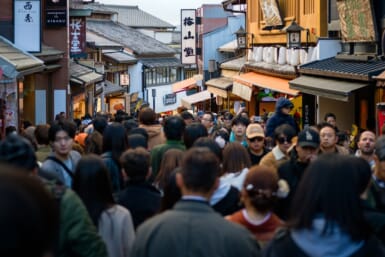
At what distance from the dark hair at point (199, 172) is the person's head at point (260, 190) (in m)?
0.55

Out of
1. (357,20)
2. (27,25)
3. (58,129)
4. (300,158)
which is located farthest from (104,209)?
(27,25)

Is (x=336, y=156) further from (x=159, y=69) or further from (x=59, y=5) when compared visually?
(x=159, y=69)

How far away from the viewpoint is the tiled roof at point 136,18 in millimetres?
76875

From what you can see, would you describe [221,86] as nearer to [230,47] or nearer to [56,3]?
[230,47]

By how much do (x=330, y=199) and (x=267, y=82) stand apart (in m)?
23.5

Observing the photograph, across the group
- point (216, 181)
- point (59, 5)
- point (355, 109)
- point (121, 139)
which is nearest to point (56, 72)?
point (59, 5)

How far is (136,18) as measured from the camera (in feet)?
257

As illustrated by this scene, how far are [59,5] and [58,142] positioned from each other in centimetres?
2034

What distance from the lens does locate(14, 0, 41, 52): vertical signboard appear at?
21922 millimetres

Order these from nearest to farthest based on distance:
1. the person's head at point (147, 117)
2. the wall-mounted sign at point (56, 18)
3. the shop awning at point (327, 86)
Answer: the person's head at point (147, 117) < the shop awning at point (327, 86) < the wall-mounted sign at point (56, 18)

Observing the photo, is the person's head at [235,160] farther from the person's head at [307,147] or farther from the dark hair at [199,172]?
the dark hair at [199,172]

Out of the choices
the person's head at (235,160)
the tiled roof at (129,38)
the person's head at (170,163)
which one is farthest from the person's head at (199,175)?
the tiled roof at (129,38)

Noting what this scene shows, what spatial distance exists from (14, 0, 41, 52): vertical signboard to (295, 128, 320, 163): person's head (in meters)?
15.8

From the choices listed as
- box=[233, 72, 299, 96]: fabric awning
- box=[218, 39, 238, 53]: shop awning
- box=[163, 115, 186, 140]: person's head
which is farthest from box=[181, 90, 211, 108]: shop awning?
box=[163, 115, 186, 140]: person's head
